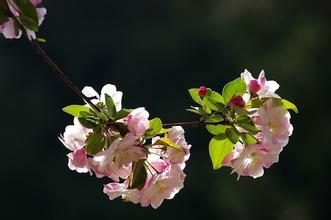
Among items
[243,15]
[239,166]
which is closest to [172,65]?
[243,15]

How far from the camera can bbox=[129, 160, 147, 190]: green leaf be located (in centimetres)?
102

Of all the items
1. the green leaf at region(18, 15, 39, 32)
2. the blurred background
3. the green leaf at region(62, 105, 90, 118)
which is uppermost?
the green leaf at region(18, 15, 39, 32)

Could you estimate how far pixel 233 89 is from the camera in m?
1.06

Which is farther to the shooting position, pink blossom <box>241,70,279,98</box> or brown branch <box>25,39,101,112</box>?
pink blossom <box>241,70,279,98</box>

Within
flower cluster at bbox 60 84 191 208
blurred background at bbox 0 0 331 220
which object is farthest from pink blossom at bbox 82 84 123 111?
blurred background at bbox 0 0 331 220

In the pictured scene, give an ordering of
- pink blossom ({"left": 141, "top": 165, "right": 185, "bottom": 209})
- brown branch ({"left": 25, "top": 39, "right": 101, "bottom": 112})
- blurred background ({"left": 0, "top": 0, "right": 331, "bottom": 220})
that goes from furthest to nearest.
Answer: blurred background ({"left": 0, "top": 0, "right": 331, "bottom": 220})
pink blossom ({"left": 141, "top": 165, "right": 185, "bottom": 209})
brown branch ({"left": 25, "top": 39, "right": 101, "bottom": 112})

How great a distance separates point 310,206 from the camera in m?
9.86

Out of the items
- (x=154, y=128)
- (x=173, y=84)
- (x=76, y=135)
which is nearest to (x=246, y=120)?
(x=154, y=128)

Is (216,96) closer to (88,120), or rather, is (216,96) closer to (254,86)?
(254,86)

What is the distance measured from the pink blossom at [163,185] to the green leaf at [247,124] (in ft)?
0.31

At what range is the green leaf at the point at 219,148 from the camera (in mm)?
1072

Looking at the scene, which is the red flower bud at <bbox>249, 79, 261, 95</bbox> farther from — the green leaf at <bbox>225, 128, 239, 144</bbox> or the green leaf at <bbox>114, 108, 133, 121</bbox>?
the green leaf at <bbox>114, 108, 133, 121</bbox>

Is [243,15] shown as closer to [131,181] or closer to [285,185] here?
[285,185]

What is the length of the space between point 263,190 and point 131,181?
8721mm
